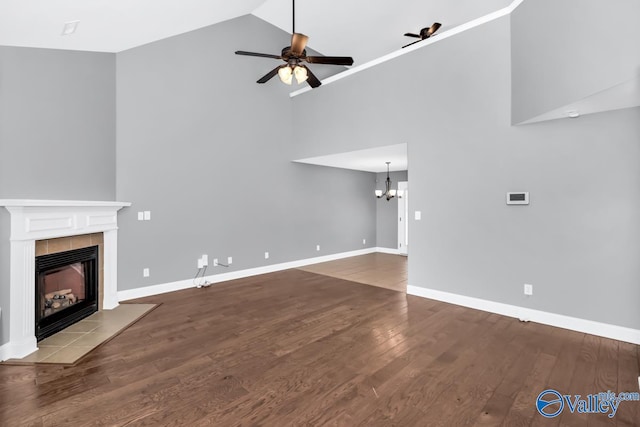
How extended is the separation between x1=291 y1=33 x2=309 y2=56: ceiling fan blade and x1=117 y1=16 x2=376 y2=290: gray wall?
2.53 metres

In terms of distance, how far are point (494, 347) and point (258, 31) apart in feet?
21.7

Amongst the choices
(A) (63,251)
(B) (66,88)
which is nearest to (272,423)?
(A) (63,251)

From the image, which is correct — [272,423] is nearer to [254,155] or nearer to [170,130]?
[170,130]

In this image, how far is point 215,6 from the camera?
4.74 m

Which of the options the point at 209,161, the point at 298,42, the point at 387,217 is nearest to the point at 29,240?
the point at 209,161

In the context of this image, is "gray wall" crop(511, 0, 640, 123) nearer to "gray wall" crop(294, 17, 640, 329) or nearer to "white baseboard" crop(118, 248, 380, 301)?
"gray wall" crop(294, 17, 640, 329)

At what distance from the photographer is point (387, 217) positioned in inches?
362

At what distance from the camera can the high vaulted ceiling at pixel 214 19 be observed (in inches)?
118

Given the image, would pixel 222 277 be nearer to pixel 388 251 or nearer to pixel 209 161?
pixel 209 161

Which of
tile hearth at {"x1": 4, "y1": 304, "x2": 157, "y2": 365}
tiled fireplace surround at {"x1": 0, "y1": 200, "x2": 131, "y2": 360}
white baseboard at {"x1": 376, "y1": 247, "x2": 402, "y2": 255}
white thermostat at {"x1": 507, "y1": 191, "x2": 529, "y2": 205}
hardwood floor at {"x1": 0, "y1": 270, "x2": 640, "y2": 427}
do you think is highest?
white thermostat at {"x1": 507, "y1": 191, "x2": 529, "y2": 205}

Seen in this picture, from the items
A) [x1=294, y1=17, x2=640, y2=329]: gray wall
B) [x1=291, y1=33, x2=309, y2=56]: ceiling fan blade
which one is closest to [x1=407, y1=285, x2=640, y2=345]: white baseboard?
[x1=294, y1=17, x2=640, y2=329]: gray wall

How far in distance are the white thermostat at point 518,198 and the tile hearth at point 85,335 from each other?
4832mm

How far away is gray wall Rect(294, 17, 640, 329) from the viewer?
3227mm

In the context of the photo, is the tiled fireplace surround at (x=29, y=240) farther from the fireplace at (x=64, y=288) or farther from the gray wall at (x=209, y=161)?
the gray wall at (x=209, y=161)
